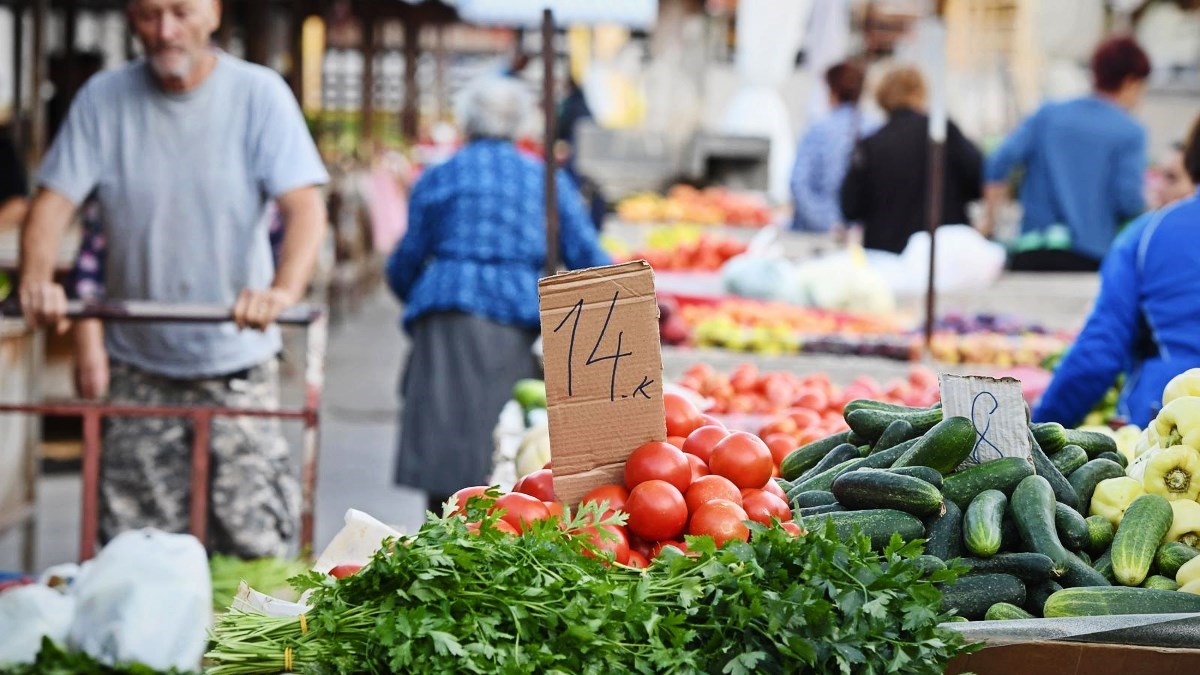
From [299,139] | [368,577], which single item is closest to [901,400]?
[299,139]

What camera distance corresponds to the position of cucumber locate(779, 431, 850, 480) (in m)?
2.95

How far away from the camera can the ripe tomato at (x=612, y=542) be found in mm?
2266

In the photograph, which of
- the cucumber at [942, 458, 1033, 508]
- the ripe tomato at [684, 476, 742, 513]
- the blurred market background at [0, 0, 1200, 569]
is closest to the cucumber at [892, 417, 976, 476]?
the cucumber at [942, 458, 1033, 508]

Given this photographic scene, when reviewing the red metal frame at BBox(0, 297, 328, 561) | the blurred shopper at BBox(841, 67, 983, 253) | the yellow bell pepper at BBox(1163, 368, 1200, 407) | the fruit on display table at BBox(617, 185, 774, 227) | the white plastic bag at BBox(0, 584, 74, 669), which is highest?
the blurred shopper at BBox(841, 67, 983, 253)

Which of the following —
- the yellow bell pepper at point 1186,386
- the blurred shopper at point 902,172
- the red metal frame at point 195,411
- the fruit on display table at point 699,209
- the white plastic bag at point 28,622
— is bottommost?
the white plastic bag at point 28,622

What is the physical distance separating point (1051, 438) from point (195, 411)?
2.48 metres

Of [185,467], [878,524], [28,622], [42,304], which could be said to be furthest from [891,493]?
[185,467]

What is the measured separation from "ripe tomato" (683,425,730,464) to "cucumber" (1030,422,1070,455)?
0.69 m

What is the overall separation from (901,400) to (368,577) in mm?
3458

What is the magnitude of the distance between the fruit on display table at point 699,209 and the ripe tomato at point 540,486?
9.01m

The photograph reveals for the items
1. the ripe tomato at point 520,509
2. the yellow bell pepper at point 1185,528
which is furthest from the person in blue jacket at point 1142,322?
the ripe tomato at point 520,509

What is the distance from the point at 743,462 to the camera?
2520 mm

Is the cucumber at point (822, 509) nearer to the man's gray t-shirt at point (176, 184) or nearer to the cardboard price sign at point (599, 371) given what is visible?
the cardboard price sign at point (599, 371)

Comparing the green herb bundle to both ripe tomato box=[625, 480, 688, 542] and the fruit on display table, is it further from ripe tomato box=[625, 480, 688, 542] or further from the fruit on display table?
the fruit on display table
